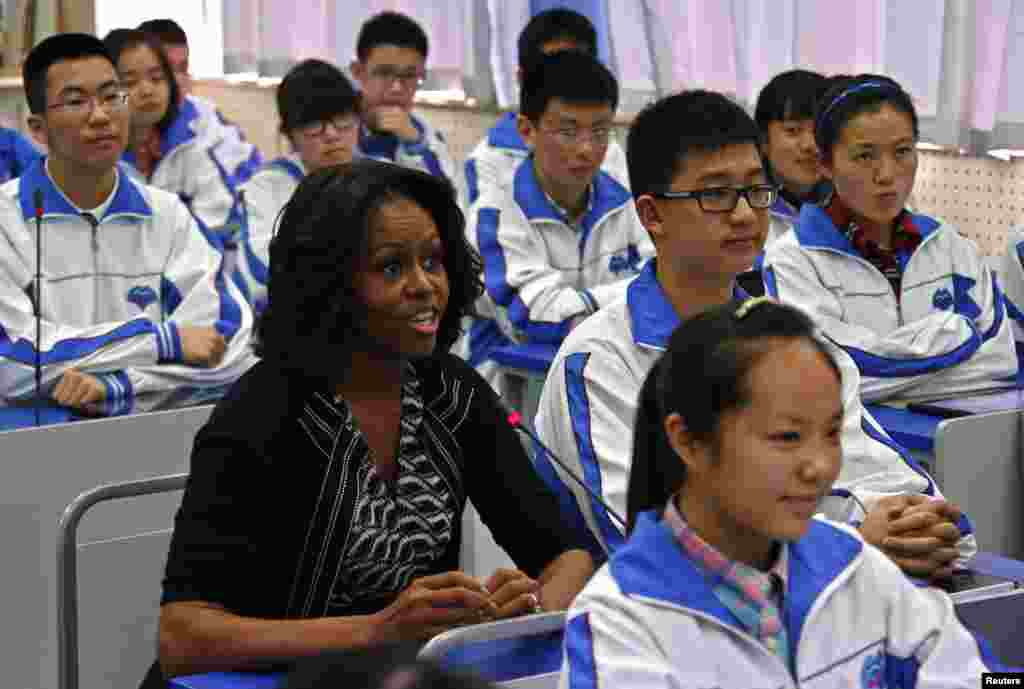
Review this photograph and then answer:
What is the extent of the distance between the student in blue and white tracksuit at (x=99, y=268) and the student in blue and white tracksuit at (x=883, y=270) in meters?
1.16

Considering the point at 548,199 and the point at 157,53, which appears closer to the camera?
the point at 548,199

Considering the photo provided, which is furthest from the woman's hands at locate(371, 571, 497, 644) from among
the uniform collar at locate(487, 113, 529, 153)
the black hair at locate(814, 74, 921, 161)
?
the uniform collar at locate(487, 113, 529, 153)

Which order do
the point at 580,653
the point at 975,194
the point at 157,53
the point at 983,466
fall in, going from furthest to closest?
the point at 157,53 < the point at 975,194 < the point at 983,466 < the point at 580,653

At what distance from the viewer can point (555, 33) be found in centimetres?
560

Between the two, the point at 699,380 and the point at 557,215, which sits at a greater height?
the point at 699,380

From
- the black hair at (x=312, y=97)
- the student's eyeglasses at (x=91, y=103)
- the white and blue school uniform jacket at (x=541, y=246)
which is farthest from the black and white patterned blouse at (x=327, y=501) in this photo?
the black hair at (x=312, y=97)

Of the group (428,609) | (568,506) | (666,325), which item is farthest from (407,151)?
(428,609)

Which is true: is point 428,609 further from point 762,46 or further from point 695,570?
point 762,46

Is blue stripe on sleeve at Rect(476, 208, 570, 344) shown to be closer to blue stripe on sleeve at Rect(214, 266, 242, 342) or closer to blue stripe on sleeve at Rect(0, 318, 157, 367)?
blue stripe on sleeve at Rect(214, 266, 242, 342)

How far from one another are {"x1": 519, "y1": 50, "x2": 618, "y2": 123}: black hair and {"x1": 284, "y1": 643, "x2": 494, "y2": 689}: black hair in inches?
148

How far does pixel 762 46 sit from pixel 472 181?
3.48 ft

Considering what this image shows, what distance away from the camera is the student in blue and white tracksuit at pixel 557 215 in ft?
14.4

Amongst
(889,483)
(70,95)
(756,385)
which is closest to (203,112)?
(70,95)

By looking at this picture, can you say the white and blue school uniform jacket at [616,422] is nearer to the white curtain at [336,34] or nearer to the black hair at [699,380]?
the black hair at [699,380]
